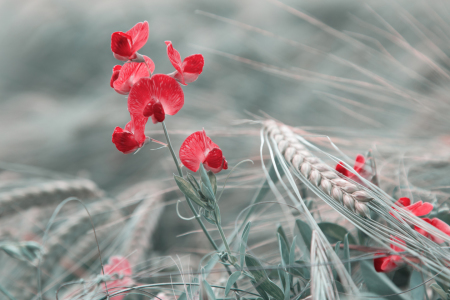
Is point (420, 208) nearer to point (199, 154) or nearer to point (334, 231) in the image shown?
point (334, 231)

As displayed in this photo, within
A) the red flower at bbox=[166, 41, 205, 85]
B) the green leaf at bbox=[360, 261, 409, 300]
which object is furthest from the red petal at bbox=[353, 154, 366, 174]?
the red flower at bbox=[166, 41, 205, 85]

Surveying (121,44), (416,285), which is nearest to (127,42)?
(121,44)

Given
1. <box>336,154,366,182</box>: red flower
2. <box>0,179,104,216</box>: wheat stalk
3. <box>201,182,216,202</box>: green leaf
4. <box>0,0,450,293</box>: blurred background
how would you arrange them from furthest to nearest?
<box>0,0,450,293</box>: blurred background → <box>0,179,104,216</box>: wheat stalk → <box>336,154,366,182</box>: red flower → <box>201,182,216,202</box>: green leaf

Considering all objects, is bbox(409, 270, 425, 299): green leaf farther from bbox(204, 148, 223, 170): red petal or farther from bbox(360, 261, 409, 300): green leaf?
bbox(204, 148, 223, 170): red petal

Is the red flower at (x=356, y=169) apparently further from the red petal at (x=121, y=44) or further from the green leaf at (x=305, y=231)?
the red petal at (x=121, y=44)

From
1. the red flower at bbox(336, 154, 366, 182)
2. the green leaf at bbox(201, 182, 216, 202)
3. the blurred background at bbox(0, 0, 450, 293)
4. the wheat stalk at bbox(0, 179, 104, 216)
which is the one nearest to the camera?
the green leaf at bbox(201, 182, 216, 202)

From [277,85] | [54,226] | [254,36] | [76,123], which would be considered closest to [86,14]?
[76,123]
